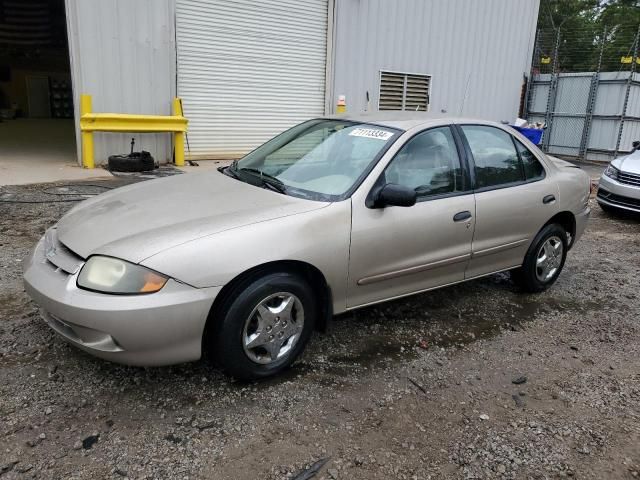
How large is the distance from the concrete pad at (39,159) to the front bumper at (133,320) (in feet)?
19.8

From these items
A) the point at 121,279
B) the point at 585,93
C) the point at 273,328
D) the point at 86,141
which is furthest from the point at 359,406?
the point at 585,93

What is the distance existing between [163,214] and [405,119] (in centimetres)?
195

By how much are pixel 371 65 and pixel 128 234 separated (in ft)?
34.3

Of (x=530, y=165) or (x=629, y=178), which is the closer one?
(x=530, y=165)

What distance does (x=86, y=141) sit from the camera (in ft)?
29.8

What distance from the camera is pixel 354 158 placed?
369 centimetres

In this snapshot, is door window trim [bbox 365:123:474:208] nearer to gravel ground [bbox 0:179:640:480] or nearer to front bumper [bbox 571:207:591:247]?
gravel ground [bbox 0:179:640:480]

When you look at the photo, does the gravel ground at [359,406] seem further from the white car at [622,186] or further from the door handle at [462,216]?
the white car at [622,186]

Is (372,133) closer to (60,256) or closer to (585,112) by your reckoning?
(60,256)

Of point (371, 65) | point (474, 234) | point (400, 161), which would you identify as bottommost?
point (474, 234)

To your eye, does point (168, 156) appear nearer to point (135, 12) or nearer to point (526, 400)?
point (135, 12)

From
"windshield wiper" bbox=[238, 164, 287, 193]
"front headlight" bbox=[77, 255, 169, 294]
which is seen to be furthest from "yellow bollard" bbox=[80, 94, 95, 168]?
"front headlight" bbox=[77, 255, 169, 294]

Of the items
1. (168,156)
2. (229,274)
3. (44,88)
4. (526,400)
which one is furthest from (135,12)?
(44,88)

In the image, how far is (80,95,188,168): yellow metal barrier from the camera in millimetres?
8977
